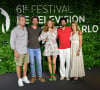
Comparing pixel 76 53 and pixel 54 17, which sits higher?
pixel 54 17

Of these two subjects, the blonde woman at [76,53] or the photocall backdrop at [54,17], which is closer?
the blonde woman at [76,53]

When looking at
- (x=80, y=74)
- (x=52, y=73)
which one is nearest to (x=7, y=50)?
(x=52, y=73)

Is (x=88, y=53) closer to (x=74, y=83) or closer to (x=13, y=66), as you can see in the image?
(x=74, y=83)

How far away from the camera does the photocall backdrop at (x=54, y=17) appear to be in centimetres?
632

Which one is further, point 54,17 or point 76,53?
point 54,17

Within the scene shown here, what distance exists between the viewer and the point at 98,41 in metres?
6.82

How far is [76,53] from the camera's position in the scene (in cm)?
556

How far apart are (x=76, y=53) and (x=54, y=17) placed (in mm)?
1428

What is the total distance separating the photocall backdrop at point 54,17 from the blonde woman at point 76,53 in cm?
105

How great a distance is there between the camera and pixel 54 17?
6.46m

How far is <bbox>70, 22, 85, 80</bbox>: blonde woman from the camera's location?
548cm

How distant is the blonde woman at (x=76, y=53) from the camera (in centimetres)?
548

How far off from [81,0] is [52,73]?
2.30m

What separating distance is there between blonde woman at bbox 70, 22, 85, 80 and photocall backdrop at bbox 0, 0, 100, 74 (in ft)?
3.44
